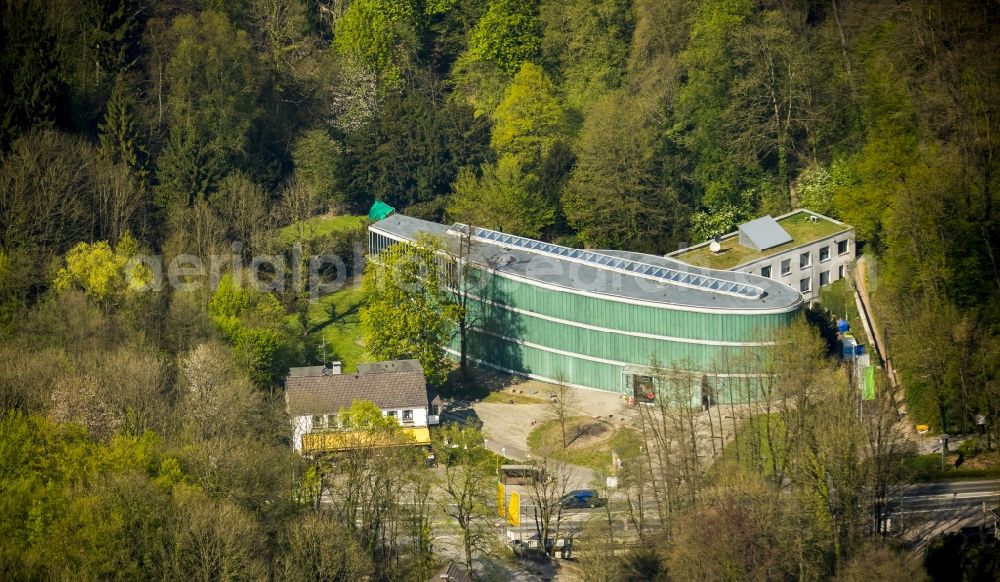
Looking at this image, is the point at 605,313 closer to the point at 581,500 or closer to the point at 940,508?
the point at 581,500

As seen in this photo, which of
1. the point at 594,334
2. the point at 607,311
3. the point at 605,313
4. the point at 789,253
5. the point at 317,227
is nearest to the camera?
the point at 607,311

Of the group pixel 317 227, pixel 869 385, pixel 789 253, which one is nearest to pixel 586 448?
pixel 869 385

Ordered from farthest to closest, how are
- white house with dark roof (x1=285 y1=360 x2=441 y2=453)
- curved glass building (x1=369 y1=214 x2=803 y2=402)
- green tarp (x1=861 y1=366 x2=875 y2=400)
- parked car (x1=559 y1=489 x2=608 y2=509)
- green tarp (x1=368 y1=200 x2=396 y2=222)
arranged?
green tarp (x1=368 y1=200 x2=396 y2=222)
curved glass building (x1=369 y1=214 x2=803 y2=402)
white house with dark roof (x1=285 y1=360 x2=441 y2=453)
green tarp (x1=861 y1=366 x2=875 y2=400)
parked car (x1=559 y1=489 x2=608 y2=509)

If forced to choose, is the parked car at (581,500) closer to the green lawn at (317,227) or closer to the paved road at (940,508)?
the paved road at (940,508)

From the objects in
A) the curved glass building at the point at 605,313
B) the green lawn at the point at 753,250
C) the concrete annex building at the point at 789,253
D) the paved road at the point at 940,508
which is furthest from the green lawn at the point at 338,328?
the paved road at the point at 940,508

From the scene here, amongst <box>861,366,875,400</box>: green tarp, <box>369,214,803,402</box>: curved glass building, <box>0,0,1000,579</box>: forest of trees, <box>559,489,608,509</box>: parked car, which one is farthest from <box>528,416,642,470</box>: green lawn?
<box>0,0,1000,579</box>: forest of trees

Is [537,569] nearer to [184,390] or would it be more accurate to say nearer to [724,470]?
[724,470]

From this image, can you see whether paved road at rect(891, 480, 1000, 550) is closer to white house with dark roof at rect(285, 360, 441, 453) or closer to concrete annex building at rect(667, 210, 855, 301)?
concrete annex building at rect(667, 210, 855, 301)
